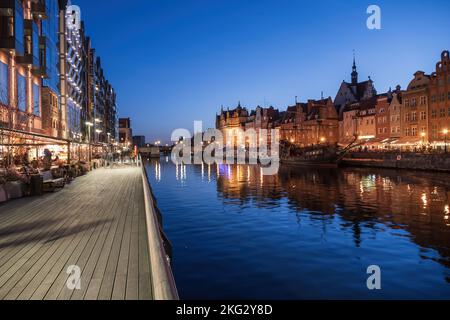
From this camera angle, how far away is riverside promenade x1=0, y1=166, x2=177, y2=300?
723 cm

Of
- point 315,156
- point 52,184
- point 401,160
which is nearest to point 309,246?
point 52,184

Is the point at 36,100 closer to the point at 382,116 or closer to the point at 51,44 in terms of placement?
the point at 51,44

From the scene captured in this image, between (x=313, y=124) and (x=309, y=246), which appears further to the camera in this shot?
(x=313, y=124)

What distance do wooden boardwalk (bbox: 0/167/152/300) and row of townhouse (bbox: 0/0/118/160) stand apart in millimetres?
6066

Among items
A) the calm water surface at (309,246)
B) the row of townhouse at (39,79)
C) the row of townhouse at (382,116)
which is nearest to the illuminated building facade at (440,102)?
the row of townhouse at (382,116)

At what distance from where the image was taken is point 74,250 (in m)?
9.98

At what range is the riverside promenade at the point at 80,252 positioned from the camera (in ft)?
23.7

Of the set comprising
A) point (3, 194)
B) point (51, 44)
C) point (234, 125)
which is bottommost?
point (3, 194)

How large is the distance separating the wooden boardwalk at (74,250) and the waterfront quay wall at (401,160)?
51.0 metres

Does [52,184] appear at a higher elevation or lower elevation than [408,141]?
lower

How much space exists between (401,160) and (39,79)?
55.0m

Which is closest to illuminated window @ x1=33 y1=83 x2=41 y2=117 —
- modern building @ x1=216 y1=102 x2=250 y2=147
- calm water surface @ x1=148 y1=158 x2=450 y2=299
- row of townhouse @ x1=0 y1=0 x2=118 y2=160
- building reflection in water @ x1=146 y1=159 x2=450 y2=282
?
row of townhouse @ x1=0 y1=0 x2=118 y2=160

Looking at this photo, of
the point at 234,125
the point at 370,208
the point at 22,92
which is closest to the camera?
the point at 370,208

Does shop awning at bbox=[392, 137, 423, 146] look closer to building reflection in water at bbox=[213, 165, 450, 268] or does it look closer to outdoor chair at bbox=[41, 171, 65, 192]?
building reflection in water at bbox=[213, 165, 450, 268]
